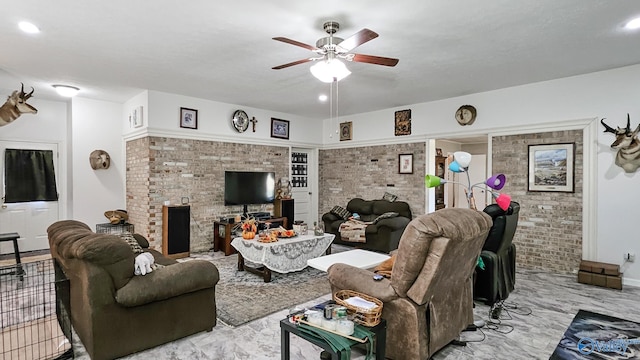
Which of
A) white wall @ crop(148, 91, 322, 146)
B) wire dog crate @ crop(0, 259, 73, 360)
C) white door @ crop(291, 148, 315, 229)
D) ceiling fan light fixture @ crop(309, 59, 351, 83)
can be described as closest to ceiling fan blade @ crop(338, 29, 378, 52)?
ceiling fan light fixture @ crop(309, 59, 351, 83)

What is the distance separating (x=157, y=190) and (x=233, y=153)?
1.51 metres

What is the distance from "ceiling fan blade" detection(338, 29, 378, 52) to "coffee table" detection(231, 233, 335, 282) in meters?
2.46

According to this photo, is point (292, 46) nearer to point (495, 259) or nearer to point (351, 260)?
point (351, 260)

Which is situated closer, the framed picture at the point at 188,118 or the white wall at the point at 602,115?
the white wall at the point at 602,115

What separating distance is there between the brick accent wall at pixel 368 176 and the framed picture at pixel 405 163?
0.07m

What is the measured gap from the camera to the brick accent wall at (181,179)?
529 cm

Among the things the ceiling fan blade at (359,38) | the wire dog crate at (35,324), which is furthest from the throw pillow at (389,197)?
the wire dog crate at (35,324)

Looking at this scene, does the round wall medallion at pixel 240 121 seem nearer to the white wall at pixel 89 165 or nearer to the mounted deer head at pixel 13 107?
the white wall at pixel 89 165

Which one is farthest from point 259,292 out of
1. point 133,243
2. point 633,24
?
point 633,24

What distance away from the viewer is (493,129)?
17.3 ft

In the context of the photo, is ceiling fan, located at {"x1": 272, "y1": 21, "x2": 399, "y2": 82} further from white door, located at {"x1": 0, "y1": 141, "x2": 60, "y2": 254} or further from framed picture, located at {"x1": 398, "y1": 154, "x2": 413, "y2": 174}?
white door, located at {"x1": 0, "y1": 141, "x2": 60, "y2": 254}

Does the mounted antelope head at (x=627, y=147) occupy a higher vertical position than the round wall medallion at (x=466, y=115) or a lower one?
lower

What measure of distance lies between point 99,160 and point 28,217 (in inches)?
60.7

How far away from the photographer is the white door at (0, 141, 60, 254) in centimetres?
554
